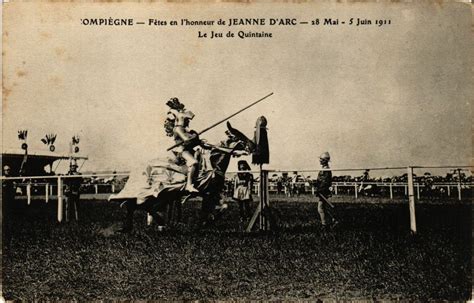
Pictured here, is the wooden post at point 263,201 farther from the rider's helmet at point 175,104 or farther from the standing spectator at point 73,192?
the standing spectator at point 73,192

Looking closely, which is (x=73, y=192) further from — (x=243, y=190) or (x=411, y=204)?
(x=411, y=204)

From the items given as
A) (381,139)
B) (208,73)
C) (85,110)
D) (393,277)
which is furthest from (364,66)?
(85,110)

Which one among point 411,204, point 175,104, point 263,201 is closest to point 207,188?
point 263,201

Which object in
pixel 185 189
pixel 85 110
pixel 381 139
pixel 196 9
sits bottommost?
pixel 185 189

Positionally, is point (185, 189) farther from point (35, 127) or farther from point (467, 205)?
point (467, 205)

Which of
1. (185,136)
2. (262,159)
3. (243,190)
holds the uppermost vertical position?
(185,136)
